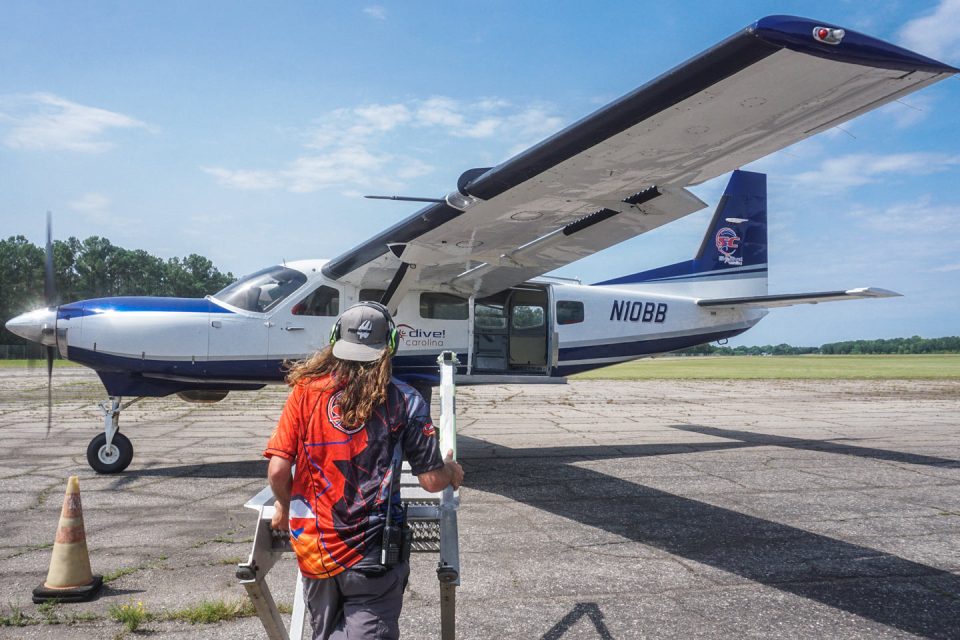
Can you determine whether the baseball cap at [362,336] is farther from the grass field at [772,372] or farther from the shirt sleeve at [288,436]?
the grass field at [772,372]

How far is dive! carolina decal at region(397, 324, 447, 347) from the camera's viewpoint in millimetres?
9545

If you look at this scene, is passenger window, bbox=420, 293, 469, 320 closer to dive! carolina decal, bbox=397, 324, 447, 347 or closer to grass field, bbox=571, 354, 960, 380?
dive! carolina decal, bbox=397, 324, 447, 347

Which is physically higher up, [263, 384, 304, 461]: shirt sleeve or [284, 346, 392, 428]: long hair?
[284, 346, 392, 428]: long hair

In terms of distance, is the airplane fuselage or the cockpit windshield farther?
the cockpit windshield

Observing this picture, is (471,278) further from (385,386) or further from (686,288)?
(385,386)

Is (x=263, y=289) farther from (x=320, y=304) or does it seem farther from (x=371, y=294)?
(x=371, y=294)

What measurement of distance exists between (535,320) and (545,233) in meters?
2.93

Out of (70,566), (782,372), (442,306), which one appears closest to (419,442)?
(70,566)

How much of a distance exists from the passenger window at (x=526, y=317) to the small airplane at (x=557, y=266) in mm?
38

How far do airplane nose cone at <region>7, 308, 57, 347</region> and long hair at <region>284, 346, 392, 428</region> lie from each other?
23.1ft

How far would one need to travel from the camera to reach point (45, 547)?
4.97 m

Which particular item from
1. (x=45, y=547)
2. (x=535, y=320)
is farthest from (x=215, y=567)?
(x=535, y=320)

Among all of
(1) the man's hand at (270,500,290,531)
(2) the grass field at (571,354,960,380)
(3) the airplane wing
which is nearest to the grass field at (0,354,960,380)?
(2) the grass field at (571,354,960,380)

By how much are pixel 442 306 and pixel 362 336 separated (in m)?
7.40
